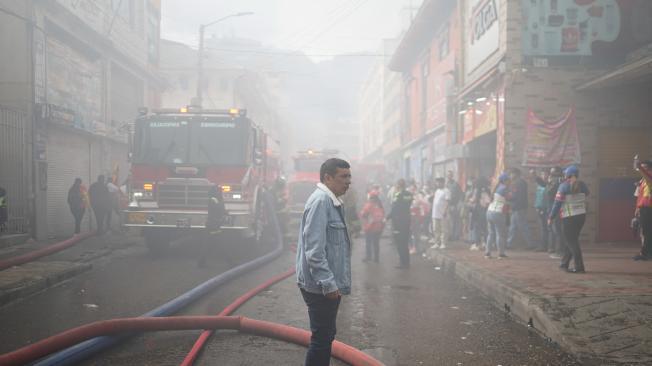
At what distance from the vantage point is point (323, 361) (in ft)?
11.8

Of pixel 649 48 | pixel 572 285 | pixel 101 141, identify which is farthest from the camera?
pixel 101 141

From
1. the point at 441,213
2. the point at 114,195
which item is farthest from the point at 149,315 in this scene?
the point at 114,195

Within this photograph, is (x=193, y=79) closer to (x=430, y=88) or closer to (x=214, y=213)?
(x=430, y=88)

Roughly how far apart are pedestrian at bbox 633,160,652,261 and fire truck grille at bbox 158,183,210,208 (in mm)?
8099

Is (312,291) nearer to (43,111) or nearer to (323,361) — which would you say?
(323,361)

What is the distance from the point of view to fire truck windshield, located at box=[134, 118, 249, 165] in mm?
11102

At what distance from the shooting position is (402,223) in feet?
34.3

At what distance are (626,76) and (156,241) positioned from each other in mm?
10397

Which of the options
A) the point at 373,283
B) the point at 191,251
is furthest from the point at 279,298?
the point at 191,251

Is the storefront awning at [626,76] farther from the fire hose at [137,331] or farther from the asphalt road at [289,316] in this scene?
the fire hose at [137,331]

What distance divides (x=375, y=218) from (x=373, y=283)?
2479mm

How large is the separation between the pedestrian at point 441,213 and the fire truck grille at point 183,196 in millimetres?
5384

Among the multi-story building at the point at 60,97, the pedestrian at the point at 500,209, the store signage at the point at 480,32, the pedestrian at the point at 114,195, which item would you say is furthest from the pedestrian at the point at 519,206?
the pedestrian at the point at 114,195

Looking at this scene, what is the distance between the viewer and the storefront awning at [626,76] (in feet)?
32.1
